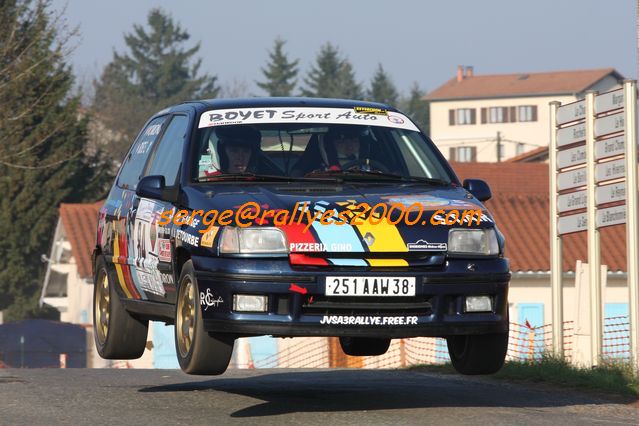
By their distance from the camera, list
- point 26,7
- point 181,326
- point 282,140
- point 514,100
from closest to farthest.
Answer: point 181,326 → point 282,140 → point 26,7 → point 514,100

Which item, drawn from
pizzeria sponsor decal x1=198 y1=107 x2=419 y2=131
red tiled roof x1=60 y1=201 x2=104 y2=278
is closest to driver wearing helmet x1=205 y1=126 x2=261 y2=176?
pizzeria sponsor decal x1=198 y1=107 x2=419 y2=131

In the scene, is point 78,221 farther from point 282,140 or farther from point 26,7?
point 282,140

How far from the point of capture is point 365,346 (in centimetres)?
1158

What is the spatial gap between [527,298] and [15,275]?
25098 mm

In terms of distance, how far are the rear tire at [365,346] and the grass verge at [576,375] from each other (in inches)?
77.9

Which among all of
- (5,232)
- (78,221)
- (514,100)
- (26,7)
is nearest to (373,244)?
(26,7)

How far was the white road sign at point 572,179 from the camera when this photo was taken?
15.4 metres

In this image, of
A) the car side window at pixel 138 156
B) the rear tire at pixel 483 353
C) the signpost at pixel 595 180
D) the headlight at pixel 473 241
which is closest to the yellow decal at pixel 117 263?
the car side window at pixel 138 156

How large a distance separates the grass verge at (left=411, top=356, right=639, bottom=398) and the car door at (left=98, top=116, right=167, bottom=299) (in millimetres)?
3790

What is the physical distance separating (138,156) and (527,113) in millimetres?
122617

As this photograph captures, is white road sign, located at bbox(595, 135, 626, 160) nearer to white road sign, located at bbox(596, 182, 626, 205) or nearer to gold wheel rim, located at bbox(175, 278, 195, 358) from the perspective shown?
white road sign, located at bbox(596, 182, 626, 205)

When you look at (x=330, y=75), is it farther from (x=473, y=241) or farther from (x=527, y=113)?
(x=473, y=241)

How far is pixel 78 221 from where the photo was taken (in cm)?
5247

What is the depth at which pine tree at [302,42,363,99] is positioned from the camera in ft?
464
